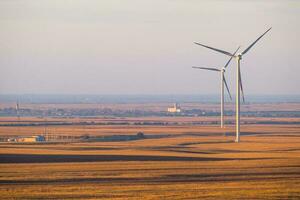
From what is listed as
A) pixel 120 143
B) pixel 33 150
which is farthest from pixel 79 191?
pixel 120 143

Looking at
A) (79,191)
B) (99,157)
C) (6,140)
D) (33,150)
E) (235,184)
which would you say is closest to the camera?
(79,191)

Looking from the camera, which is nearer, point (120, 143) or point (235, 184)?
point (235, 184)

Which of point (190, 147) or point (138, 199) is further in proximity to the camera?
point (190, 147)

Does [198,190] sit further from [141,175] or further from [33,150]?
[33,150]

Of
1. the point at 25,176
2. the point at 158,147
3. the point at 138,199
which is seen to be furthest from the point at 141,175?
the point at 158,147

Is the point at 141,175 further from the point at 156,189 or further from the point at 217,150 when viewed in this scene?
the point at 217,150

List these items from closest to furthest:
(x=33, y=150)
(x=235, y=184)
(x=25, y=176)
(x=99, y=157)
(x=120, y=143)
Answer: (x=235, y=184), (x=25, y=176), (x=99, y=157), (x=33, y=150), (x=120, y=143)
